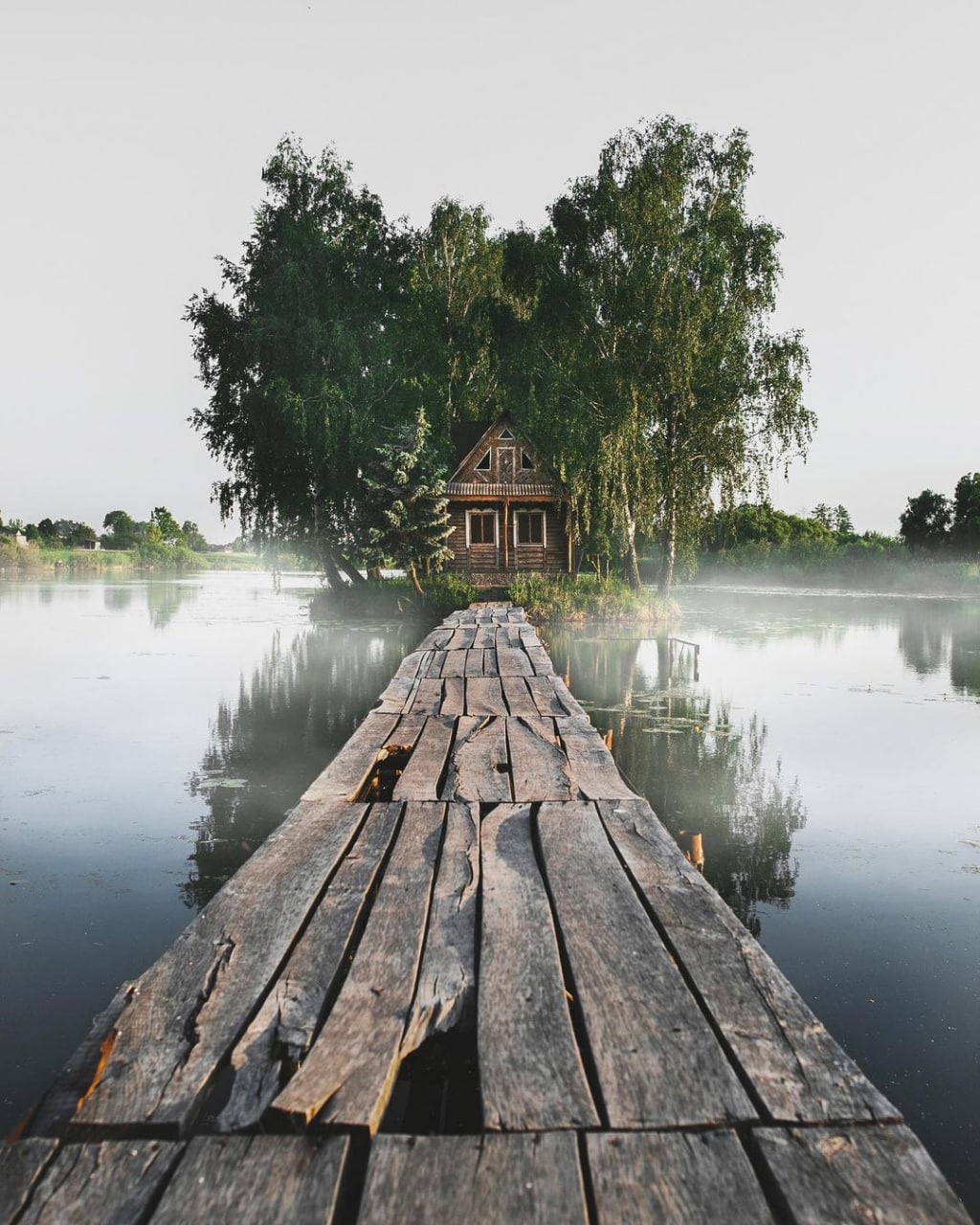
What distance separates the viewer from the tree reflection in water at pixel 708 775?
536 centimetres

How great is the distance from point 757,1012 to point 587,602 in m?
19.2

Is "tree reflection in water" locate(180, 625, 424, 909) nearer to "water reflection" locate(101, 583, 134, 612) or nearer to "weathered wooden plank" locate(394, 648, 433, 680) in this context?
"weathered wooden plank" locate(394, 648, 433, 680)

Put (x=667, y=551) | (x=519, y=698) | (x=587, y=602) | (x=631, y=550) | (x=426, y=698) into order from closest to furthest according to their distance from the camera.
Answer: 1. (x=519, y=698)
2. (x=426, y=698)
3. (x=587, y=602)
4. (x=667, y=551)
5. (x=631, y=550)

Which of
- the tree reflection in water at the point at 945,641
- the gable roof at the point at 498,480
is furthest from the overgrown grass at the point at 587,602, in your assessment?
the tree reflection in water at the point at 945,641

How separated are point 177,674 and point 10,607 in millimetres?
15845

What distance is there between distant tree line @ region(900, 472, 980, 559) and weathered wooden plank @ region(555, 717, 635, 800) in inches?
1833

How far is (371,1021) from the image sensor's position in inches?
81.0

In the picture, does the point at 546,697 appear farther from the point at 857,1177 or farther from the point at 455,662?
the point at 857,1177

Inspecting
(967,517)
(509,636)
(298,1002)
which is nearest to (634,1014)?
(298,1002)

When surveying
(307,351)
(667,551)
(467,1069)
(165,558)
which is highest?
(307,351)

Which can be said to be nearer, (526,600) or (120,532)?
(526,600)

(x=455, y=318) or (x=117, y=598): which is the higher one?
(x=455, y=318)

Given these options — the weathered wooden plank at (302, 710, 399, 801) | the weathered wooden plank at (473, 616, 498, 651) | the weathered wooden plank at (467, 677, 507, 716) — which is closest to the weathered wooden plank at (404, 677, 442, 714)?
the weathered wooden plank at (467, 677, 507, 716)

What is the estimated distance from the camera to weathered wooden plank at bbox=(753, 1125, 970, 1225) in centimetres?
148
